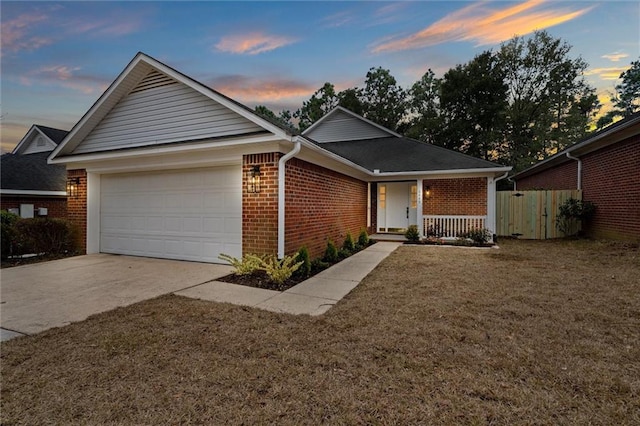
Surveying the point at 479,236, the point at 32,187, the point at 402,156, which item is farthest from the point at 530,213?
the point at 32,187

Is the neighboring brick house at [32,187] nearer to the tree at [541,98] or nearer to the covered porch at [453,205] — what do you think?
the covered porch at [453,205]

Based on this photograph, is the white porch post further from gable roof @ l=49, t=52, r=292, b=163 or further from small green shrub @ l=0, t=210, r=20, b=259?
small green shrub @ l=0, t=210, r=20, b=259

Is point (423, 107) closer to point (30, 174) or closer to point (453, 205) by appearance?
point (453, 205)

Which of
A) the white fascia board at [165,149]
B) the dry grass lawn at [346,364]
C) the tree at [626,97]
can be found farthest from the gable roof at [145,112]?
the tree at [626,97]

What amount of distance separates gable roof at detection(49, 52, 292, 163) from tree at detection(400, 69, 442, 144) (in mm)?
24827

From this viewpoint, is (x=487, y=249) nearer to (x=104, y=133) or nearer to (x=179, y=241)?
(x=179, y=241)

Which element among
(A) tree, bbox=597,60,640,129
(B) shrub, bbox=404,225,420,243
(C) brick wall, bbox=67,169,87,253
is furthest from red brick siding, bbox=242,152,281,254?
(A) tree, bbox=597,60,640,129

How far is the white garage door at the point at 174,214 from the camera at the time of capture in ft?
22.9

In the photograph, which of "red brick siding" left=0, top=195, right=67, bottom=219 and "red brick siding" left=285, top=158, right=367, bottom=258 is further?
"red brick siding" left=0, top=195, right=67, bottom=219

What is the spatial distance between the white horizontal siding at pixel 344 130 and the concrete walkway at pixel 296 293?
11926mm

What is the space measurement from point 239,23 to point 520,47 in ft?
86.5

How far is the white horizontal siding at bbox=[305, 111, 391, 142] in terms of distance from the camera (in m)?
16.9

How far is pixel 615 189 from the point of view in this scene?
9.72m

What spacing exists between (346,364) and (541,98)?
103ft
